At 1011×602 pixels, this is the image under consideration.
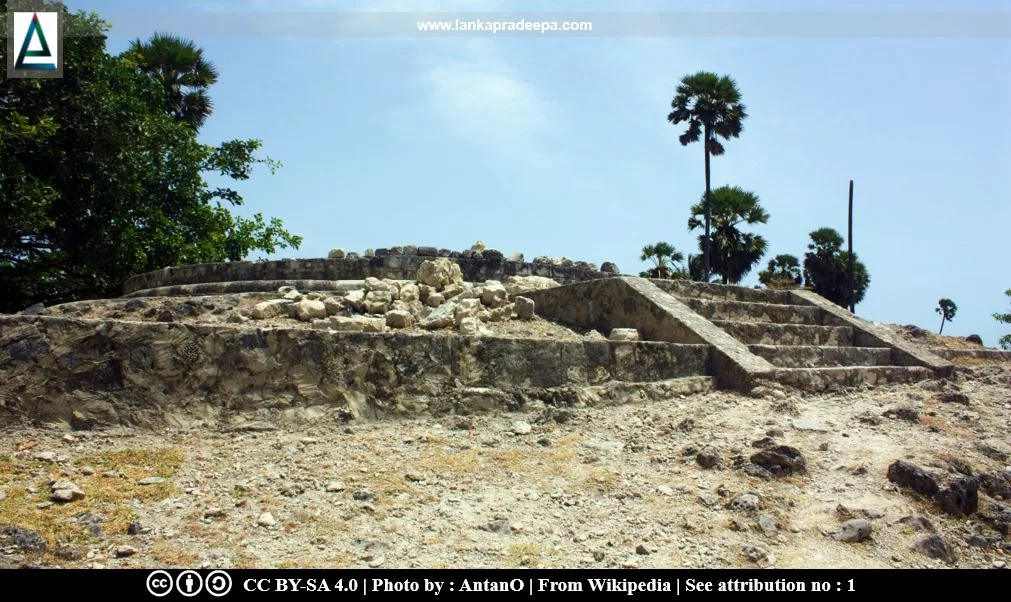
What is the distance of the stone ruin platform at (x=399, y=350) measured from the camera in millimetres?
4703

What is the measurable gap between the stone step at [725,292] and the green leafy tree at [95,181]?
398 inches

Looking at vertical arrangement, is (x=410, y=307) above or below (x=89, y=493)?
above

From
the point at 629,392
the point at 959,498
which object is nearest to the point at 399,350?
the point at 629,392

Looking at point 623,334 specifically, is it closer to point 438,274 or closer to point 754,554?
point 438,274

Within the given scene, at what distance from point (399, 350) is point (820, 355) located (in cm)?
508

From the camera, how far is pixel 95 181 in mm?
13945

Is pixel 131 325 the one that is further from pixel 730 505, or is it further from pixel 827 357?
pixel 827 357

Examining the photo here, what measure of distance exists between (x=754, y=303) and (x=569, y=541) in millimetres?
6687

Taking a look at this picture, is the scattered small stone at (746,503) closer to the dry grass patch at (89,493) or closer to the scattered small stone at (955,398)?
the dry grass patch at (89,493)

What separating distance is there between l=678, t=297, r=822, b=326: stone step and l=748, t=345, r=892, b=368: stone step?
3.37 feet

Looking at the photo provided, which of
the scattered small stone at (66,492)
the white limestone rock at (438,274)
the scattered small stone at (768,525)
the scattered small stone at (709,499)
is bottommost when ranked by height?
the scattered small stone at (768,525)

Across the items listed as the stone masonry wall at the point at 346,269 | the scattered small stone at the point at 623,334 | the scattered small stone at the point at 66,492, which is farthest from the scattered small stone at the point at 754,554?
the stone masonry wall at the point at 346,269

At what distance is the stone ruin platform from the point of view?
15.4 ft
